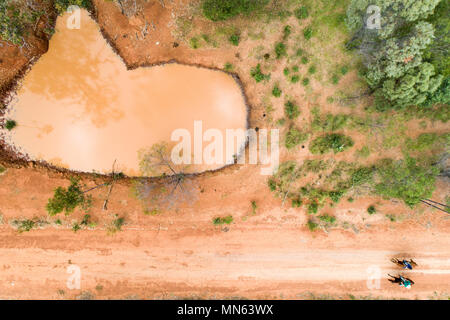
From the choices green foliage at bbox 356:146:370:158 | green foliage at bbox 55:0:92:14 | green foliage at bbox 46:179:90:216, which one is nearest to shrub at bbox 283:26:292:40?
green foliage at bbox 356:146:370:158

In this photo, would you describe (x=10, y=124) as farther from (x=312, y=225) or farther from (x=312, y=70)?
(x=312, y=225)

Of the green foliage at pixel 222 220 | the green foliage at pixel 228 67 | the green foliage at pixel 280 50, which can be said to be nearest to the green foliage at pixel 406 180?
the green foliage at pixel 280 50

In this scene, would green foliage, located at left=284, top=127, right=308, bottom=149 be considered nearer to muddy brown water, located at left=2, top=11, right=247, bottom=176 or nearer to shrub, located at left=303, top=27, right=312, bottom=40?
muddy brown water, located at left=2, top=11, right=247, bottom=176

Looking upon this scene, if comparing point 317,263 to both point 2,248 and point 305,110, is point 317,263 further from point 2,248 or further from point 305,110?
point 2,248

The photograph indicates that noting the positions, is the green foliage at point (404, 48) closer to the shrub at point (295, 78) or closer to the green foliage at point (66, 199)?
the shrub at point (295, 78)

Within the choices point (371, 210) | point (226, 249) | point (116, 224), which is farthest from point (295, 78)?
point (116, 224)
